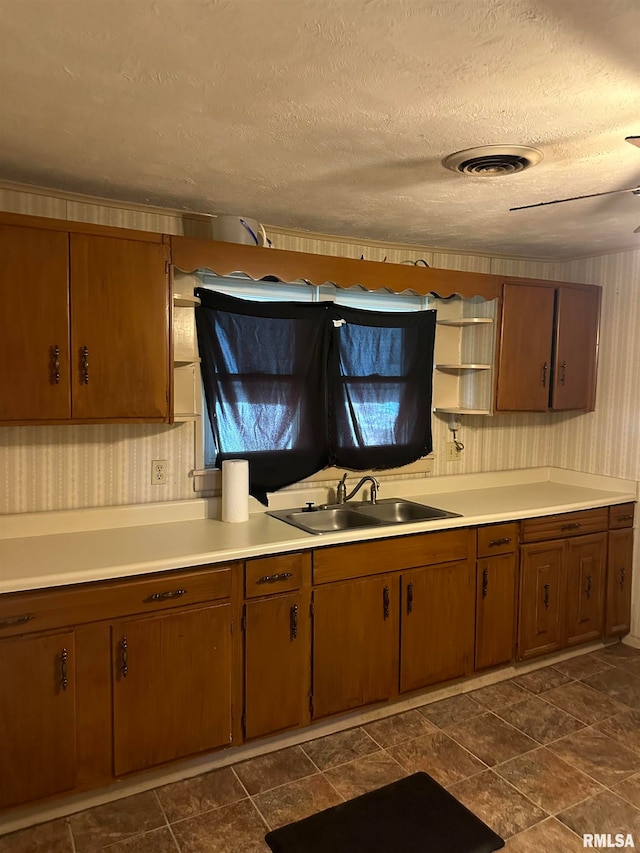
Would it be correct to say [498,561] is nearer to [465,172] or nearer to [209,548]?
[209,548]

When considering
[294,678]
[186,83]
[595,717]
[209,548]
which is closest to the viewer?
[186,83]

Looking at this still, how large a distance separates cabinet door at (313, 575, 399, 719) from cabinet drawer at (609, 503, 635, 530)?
157 centimetres

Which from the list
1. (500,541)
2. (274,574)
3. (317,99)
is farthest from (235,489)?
(317,99)

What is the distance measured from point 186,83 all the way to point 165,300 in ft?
3.31

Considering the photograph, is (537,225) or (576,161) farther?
(537,225)

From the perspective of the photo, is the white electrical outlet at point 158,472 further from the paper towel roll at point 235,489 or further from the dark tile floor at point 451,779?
the dark tile floor at point 451,779

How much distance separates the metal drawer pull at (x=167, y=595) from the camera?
2281 millimetres

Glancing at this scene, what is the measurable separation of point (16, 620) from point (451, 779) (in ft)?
5.84

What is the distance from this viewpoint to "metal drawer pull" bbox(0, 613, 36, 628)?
204 centimetres

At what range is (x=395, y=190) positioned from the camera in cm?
251

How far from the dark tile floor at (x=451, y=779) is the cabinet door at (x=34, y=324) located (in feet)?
4.98

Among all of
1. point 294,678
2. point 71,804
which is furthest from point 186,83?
point 71,804

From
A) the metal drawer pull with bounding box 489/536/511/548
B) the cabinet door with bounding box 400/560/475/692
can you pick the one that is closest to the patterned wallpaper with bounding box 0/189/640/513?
the metal drawer pull with bounding box 489/536/511/548

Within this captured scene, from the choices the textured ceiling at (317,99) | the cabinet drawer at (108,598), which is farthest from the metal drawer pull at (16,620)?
the textured ceiling at (317,99)
